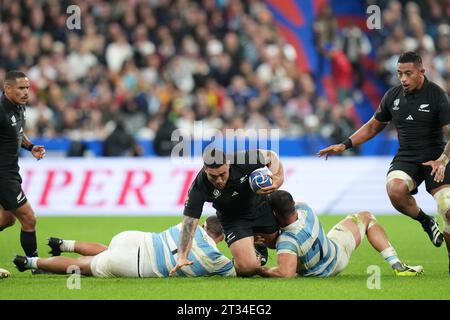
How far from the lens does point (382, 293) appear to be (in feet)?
28.9

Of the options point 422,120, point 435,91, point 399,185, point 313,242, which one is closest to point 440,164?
point 399,185

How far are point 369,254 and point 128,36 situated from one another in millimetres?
11562

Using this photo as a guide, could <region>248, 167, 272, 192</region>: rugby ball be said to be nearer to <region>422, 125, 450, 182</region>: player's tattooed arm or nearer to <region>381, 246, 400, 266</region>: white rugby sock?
<region>381, 246, 400, 266</region>: white rugby sock

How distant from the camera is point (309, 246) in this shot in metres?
9.84

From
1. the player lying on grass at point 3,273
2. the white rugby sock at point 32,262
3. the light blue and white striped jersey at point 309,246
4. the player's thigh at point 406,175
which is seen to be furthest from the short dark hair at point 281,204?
the player lying on grass at point 3,273

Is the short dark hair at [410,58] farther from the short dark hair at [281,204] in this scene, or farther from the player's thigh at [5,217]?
the player's thigh at [5,217]

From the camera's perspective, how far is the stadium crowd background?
20172 mm

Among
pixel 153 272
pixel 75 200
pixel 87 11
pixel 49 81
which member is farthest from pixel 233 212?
pixel 87 11

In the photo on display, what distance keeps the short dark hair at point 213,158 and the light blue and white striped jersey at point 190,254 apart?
802 millimetres

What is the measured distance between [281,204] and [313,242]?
53cm

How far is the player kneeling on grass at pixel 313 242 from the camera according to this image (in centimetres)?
A: 986

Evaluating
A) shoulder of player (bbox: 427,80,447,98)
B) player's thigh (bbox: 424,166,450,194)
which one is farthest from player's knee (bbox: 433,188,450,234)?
shoulder of player (bbox: 427,80,447,98)

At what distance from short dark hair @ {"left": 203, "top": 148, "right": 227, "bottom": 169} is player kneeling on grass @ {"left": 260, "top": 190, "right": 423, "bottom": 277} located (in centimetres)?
86
